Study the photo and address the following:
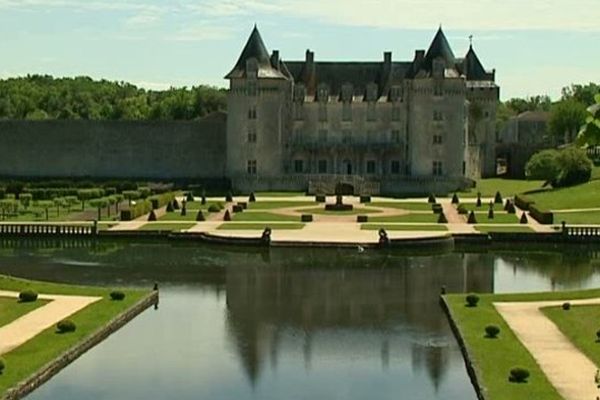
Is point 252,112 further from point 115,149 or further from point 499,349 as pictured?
point 499,349

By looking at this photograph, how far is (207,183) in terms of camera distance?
223ft

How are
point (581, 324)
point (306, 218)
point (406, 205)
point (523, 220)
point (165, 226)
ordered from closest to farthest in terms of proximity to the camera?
point (581, 324) → point (165, 226) → point (523, 220) → point (306, 218) → point (406, 205)

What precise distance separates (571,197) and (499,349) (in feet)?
122

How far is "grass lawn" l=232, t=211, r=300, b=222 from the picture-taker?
49.4 m

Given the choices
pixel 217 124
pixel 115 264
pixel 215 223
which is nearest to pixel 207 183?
pixel 217 124

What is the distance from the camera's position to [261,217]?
50188 mm

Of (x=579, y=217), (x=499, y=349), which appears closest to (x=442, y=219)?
(x=579, y=217)

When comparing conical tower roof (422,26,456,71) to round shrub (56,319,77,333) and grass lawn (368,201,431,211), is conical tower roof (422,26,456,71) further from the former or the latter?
round shrub (56,319,77,333)

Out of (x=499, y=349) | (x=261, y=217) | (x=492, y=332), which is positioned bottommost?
(x=499, y=349)

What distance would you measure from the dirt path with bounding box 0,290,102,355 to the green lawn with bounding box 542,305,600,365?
1018 cm

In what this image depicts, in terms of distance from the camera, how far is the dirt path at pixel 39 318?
73.0 ft

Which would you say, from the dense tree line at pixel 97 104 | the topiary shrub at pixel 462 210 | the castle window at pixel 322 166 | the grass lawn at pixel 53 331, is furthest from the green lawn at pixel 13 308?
the dense tree line at pixel 97 104

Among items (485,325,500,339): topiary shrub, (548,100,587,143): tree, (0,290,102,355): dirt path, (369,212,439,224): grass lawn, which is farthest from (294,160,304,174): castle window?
(485,325,500,339): topiary shrub

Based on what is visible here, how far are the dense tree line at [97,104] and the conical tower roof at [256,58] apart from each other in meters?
38.1
